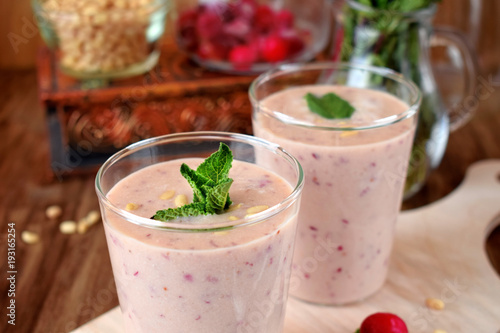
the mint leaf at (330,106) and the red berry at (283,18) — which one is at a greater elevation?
the mint leaf at (330,106)

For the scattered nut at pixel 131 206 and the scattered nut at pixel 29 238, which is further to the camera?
the scattered nut at pixel 29 238

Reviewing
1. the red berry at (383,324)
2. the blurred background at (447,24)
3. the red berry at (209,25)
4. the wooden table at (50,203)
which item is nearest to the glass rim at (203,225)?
the red berry at (383,324)

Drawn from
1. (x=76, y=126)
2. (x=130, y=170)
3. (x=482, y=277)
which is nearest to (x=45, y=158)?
(x=76, y=126)

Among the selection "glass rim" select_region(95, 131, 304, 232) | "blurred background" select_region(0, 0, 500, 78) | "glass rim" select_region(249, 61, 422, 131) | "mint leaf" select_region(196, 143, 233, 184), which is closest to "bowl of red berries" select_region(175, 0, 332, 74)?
"glass rim" select_region(249, 61, 422, 131)

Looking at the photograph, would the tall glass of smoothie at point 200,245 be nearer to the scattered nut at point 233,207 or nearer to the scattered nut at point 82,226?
the scattered nut at point 233,207

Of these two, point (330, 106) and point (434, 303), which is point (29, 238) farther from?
point (434, 303)

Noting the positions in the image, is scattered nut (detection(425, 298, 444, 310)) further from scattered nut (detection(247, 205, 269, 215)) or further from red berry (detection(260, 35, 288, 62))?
red berry (detection(260, 35, 288, 62))
